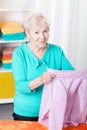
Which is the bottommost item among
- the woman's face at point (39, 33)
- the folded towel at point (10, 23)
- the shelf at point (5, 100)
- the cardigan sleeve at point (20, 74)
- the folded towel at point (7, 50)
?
the shelf at point (5, 100)

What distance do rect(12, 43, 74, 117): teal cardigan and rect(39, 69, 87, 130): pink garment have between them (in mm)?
238

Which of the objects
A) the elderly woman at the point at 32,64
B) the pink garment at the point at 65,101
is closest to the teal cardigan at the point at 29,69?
the elderly woman at the point at 32,64

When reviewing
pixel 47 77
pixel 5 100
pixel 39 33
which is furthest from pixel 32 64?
pixel 5 100

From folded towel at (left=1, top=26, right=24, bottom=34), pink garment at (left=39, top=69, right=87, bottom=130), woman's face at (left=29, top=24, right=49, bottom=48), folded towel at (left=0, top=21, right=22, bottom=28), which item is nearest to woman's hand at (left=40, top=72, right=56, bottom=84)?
pink garment at (left=39, top=69, right=87, bottom=130)

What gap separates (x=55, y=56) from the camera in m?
1.96

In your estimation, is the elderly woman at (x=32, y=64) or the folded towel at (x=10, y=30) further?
the folded towel at (x=10, y=30)

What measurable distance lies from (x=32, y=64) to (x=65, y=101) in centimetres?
42

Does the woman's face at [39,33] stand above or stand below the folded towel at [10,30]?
above

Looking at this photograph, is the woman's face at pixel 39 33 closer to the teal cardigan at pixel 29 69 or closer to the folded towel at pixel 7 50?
the teal cardigan at pixel 29 69

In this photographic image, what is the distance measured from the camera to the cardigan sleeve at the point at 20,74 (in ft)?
5.88

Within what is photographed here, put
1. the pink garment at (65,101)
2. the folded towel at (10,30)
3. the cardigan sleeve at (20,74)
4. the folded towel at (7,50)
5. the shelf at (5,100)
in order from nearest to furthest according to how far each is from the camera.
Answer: the pink garment at (65,101) < the cardigan sleeve at (20,74) < the folded towel at (10,30) < the folded towel at (7,50) < the shelf at (5,100)

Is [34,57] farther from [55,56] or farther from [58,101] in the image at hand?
[58,101]

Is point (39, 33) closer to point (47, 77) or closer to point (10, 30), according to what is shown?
point (47, 77)

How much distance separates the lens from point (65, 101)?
156 centimetres
